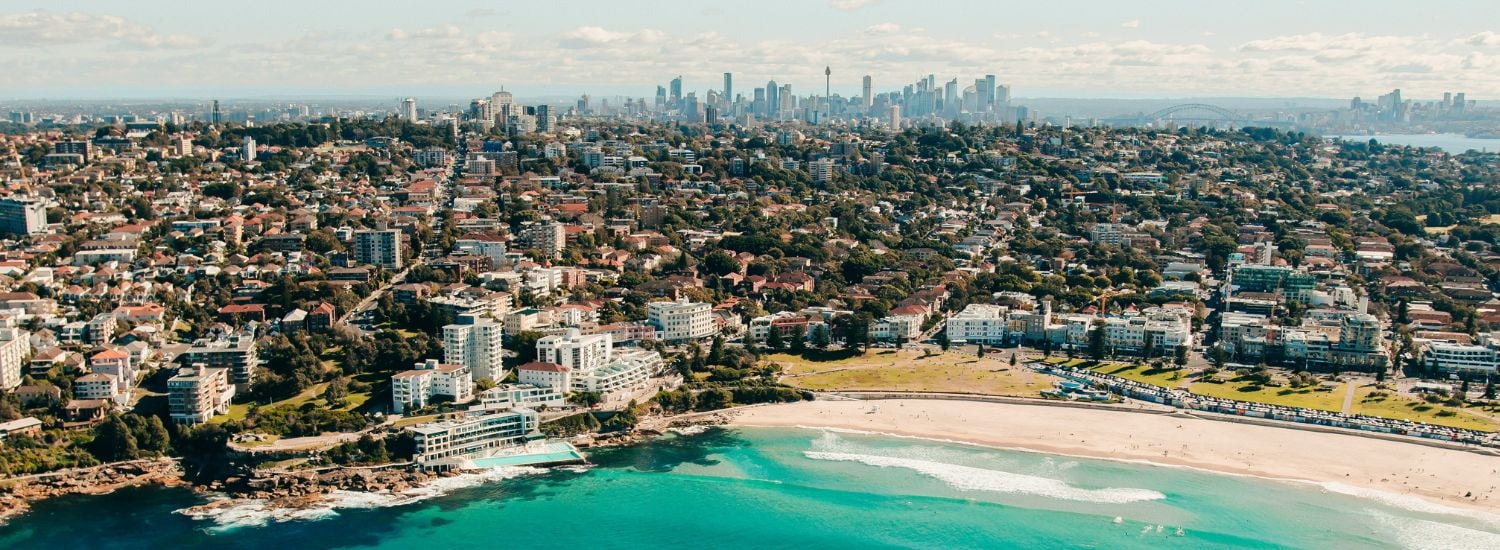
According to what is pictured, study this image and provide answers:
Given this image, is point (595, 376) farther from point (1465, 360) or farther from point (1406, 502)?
point (1465, 360)

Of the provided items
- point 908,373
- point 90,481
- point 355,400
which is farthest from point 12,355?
point 908,373

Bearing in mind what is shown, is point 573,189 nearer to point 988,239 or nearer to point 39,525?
point 988,239

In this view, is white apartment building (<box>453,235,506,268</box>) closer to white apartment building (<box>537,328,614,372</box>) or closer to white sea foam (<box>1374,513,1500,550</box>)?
white apartment building (<box>537,328,614,372</box>)

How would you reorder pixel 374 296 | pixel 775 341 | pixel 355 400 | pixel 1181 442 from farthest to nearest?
pixel 374 296
pixel 775 341
pixel 355 400
pixel 1181 442

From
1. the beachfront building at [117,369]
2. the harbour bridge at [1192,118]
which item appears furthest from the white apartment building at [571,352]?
the harbour bridge at [1192,118]

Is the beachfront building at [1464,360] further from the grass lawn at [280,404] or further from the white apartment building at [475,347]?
the grass lawn at [280,404]

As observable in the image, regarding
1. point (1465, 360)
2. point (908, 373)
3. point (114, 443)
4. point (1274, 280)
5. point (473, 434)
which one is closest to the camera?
point (114, 443)
